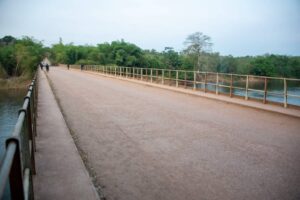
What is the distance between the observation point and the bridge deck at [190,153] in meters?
4.33

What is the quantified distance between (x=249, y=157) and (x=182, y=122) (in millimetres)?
3603

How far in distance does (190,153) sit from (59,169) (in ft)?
8.77

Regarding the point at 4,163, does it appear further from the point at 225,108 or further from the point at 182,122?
the point at 225,108

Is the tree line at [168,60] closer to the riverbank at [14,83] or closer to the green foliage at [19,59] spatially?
the green foliage at [19,59]

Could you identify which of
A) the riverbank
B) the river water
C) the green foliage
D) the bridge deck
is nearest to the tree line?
the green foliage

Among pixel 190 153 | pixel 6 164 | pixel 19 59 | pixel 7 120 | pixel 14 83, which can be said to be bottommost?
pixel 7 120

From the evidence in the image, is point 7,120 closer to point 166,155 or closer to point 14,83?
point 166,155

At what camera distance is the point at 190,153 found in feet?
19.8

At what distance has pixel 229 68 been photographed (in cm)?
10475

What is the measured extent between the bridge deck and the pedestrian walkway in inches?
10.4

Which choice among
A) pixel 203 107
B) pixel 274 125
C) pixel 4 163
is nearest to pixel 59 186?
pixel 4 163

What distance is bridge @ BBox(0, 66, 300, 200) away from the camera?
4.27 m

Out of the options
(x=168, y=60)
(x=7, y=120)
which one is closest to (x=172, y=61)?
(x=168, y=60)

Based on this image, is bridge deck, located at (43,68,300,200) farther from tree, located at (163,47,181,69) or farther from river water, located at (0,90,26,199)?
tree, located at (163,47,181,69)
